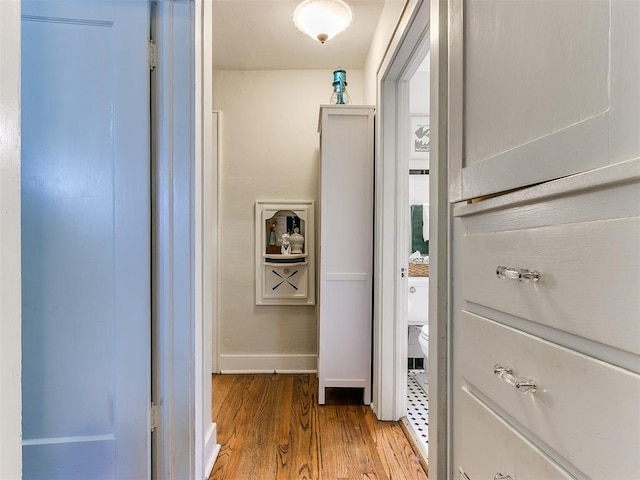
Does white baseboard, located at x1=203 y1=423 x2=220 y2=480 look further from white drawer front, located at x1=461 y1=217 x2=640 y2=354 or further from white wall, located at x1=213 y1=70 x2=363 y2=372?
white drawer front, located at x1=461 y1=217 x2=640 y2=354

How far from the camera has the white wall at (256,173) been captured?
2.91 m

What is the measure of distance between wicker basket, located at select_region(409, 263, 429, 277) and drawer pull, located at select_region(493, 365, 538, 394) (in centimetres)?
211

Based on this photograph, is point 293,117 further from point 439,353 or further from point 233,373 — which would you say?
point 439,353

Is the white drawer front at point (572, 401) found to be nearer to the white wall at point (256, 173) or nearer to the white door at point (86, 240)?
the white door at point (86, 240)

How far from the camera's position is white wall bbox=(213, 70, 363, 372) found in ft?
9.56

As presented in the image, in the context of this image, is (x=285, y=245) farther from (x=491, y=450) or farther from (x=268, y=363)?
(x=491, y=450)

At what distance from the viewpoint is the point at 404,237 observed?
2117 millimetres

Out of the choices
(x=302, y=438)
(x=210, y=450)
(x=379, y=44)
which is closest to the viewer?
(x=210, y=450)

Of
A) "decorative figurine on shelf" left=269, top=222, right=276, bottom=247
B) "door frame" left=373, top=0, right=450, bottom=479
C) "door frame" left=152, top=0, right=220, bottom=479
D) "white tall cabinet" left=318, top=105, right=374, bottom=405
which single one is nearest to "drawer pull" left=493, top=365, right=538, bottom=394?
"door frame" left=373, top=0, right=450, bottom=479

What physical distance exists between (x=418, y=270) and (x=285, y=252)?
108cm

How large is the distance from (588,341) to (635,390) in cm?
9

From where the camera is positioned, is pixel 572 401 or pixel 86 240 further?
pixel 86 240

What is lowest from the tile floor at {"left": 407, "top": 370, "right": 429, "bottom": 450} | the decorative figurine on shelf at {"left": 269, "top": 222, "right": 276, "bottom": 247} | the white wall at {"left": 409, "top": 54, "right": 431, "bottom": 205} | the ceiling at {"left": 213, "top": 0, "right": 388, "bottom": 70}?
→ the tile floor at {"left": 407, "top": 370, "right": 429, "bottom": 450}

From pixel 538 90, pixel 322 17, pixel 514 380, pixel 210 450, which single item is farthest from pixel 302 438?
pixel 322 17
